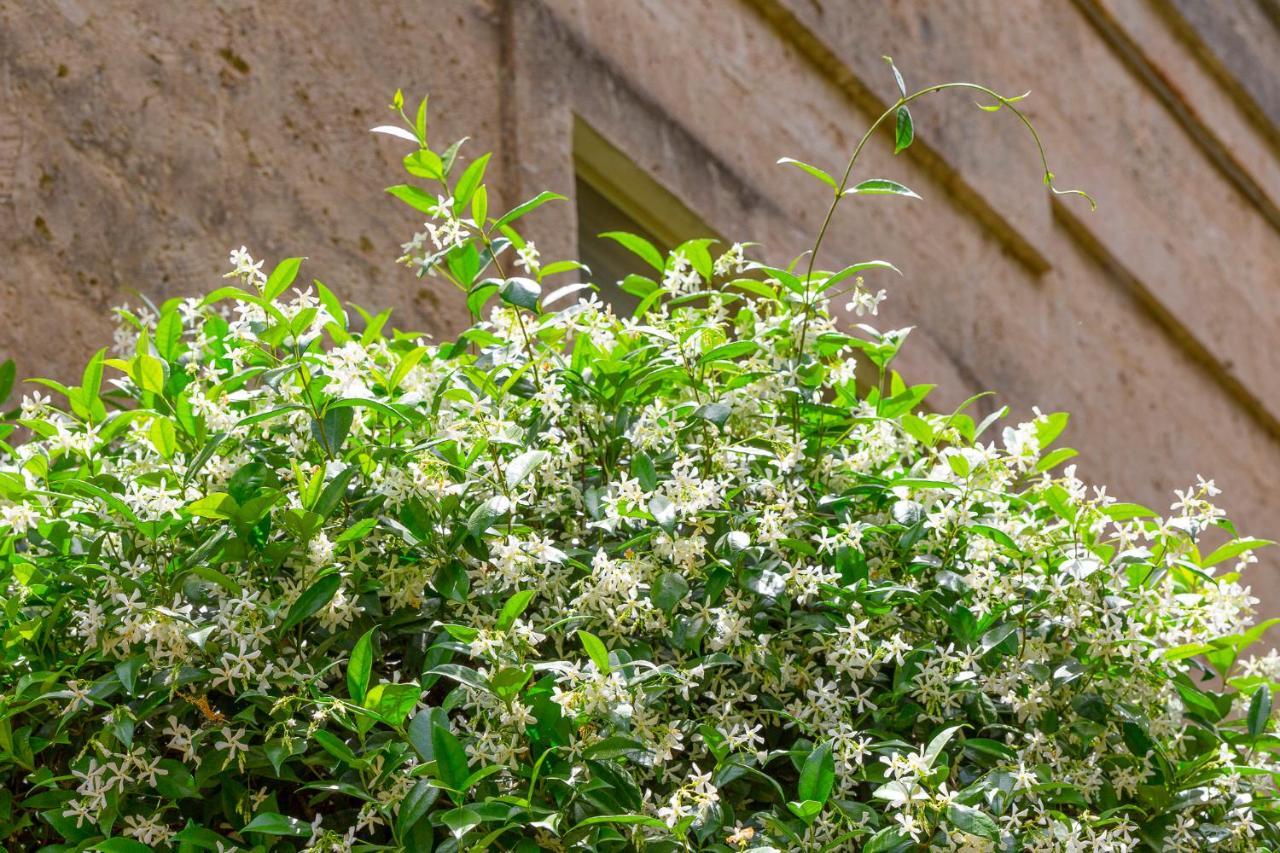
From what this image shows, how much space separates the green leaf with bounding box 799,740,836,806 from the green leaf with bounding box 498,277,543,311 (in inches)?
24.9

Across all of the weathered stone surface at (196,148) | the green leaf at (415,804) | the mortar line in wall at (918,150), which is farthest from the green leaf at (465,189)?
the mortar line in wall at (918,150)

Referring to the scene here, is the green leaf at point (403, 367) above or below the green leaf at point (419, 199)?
below

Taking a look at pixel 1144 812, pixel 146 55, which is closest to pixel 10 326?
pixel 146 55

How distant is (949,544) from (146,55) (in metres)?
1.87

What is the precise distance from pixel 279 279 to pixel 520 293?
29cm

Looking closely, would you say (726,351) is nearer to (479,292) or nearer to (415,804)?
(479,292)

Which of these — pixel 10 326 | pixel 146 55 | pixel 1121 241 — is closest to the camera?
pixel 10 326

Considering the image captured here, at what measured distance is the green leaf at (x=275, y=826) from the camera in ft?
5.23

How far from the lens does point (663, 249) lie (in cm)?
441

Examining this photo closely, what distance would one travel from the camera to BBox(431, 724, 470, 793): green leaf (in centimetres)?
160

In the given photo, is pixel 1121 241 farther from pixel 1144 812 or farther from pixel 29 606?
pixel 29 606

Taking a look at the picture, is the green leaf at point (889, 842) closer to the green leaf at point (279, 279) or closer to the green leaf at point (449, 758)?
the green leaf at point (449, 758)

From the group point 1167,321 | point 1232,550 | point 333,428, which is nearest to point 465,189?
point 333,428

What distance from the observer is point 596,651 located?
1686mm
